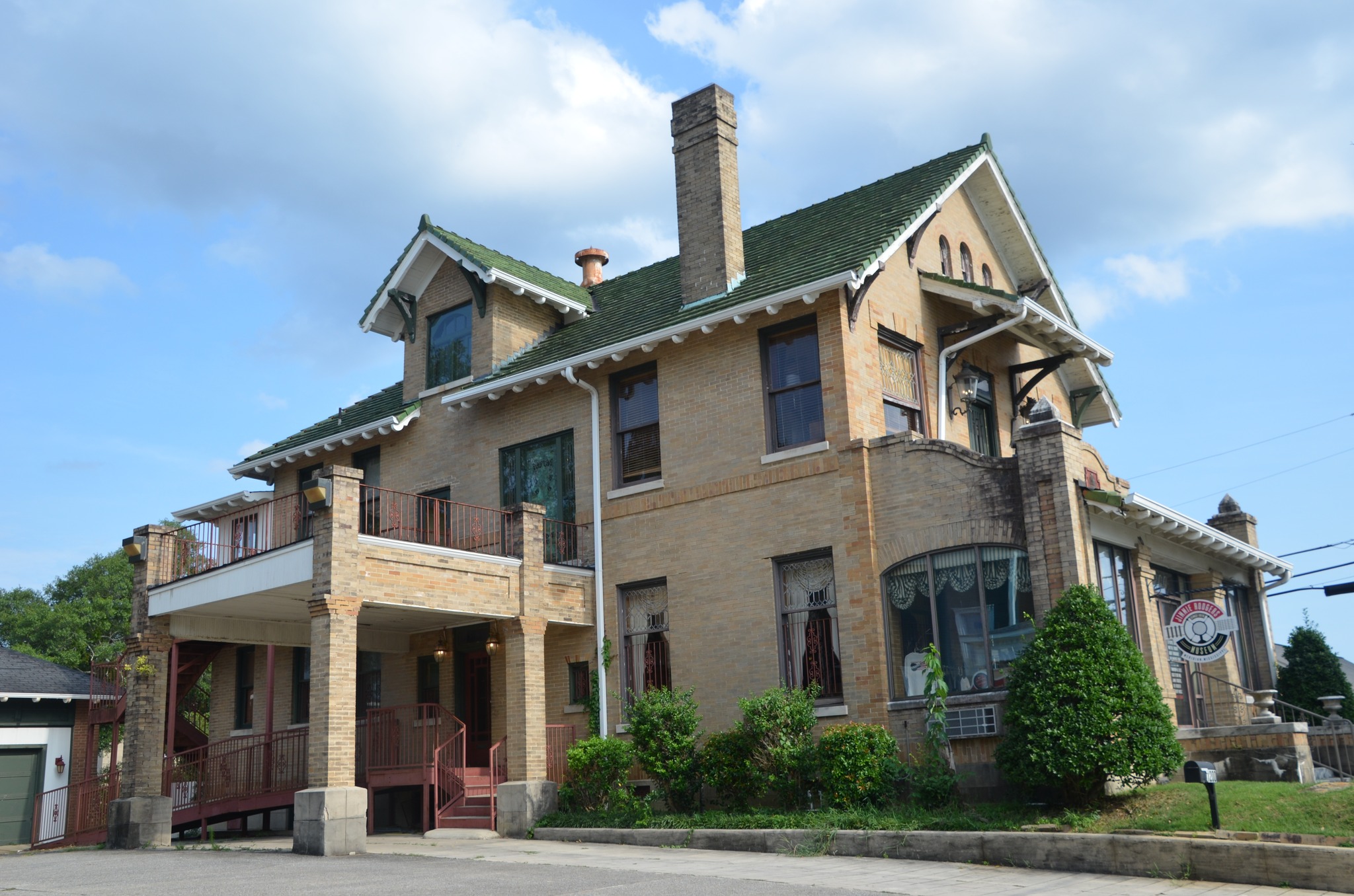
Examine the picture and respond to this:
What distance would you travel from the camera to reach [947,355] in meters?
20.3

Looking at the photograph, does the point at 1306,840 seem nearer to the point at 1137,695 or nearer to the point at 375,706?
the point at 1137,695

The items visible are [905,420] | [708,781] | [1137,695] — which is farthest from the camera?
[905,420]

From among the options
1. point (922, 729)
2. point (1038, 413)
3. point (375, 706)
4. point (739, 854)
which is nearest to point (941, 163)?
point (1038, 413)

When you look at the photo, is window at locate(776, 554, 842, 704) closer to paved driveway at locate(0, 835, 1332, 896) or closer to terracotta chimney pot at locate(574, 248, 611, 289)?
paved driveway at locate(0, 835, 1332, 896)

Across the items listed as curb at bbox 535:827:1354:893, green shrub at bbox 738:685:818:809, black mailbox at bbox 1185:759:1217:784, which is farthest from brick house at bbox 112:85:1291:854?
black mailbox at bbox 1185:759:1217:784

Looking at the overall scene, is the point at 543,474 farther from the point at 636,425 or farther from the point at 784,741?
the point at 784,741

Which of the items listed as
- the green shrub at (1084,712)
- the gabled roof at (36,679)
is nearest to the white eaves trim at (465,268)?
the gabled roof at (36,679)

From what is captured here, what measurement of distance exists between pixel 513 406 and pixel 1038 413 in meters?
10.2

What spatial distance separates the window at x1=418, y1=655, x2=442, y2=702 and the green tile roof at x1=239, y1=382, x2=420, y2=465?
5.28 m

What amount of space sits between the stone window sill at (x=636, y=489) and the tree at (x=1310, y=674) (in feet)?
39.8

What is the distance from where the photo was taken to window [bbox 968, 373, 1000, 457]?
2123 centimetres

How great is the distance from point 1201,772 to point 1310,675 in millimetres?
11282

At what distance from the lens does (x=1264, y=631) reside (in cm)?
2195

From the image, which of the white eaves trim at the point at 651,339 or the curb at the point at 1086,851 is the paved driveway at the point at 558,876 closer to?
the curb at the point at 1086,851
